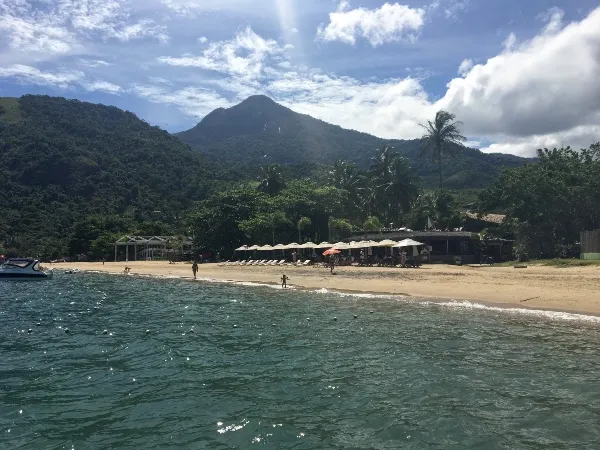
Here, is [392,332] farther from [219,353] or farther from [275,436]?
[275,436]

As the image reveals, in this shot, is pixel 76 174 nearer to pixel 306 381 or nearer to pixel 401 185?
pixel 401 185

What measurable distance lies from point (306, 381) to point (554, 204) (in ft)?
117

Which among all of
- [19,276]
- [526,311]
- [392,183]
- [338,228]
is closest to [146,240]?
[19,276]

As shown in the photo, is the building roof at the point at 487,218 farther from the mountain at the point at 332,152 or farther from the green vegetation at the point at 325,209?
the mountain at the point at 332,152

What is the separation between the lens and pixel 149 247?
79250 mm

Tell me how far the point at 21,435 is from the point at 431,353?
908cm

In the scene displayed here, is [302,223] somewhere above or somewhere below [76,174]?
below

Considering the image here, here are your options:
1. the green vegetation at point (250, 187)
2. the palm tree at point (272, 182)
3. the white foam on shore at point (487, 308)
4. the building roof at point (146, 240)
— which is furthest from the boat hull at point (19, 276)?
the palm tree at point (272, 182)

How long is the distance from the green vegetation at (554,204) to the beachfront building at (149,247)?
46386 mm

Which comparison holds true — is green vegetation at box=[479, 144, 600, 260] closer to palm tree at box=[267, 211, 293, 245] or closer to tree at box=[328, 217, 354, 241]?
tree at box=[328, 217, 354, 241]

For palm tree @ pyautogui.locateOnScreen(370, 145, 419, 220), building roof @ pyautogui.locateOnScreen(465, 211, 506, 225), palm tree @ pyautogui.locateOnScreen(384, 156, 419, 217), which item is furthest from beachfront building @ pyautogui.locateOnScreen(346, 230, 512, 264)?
palm tree @ pyautogui.locateOnScreen(370, 145, 419, 220)

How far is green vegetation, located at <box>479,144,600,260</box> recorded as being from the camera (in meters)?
38.2

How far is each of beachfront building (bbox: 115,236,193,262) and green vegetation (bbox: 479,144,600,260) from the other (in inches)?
1826

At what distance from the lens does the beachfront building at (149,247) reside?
Answer: 2933 inches
